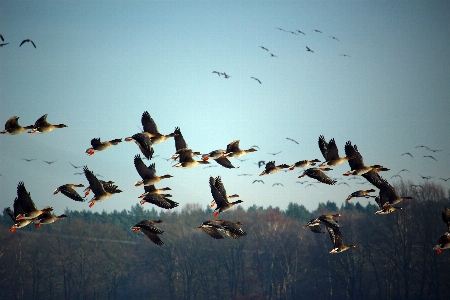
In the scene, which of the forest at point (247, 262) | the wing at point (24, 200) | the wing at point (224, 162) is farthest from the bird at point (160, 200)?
the forest at point (247, 262)

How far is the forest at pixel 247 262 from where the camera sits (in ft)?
250

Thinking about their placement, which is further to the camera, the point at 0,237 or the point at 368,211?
the point at 368,211

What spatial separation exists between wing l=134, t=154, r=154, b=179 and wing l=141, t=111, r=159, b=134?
140cm

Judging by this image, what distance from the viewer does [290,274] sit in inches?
3519

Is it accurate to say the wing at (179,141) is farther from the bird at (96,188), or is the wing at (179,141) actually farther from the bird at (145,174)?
the bird at (96,188)

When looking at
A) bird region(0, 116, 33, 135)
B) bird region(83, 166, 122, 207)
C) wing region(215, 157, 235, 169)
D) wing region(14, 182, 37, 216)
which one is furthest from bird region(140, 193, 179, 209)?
bird region(0, 116, 33, 135)

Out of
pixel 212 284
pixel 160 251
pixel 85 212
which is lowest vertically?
pixel 212 284

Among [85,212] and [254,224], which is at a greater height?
[85,212]

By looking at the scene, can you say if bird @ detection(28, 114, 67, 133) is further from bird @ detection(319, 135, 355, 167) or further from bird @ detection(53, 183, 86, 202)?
bird @ detection(319, 135, 355, 167)

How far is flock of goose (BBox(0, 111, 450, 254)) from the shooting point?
77.8 feet

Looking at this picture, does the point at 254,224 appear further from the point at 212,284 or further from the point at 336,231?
the point at 336,231

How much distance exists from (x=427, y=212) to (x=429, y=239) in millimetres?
4702

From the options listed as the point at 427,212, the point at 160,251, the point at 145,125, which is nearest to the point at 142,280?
the point at 160,251

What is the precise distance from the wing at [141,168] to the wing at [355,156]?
8.85 meters
